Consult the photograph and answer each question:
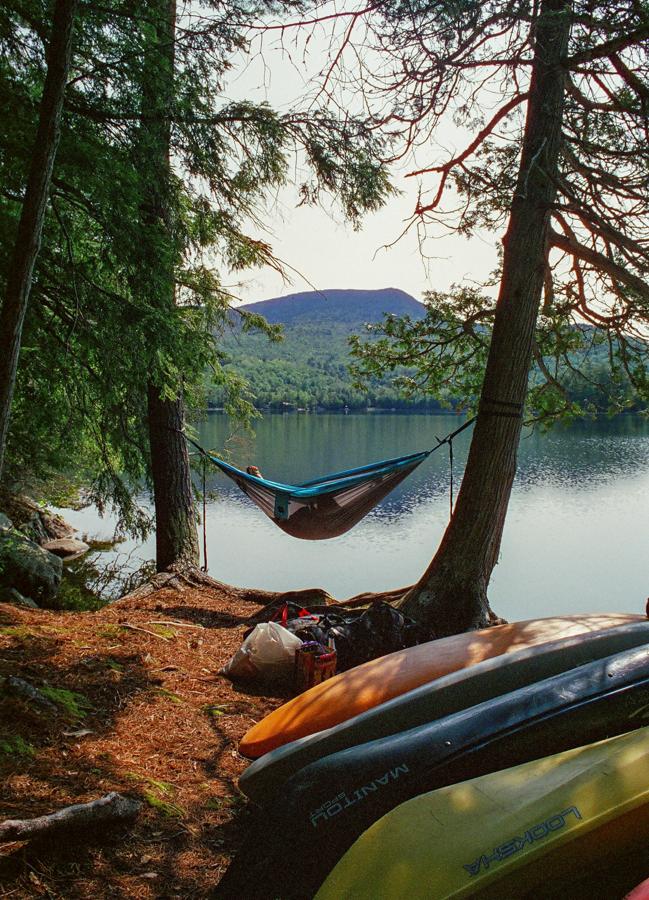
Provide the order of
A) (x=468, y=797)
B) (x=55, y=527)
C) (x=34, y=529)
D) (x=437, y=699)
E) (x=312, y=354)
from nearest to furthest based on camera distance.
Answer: (x=468, y=797)
(x=437, y=699)
(x=34, y=529)
(x=55, y=527)
(x=312, y=354)

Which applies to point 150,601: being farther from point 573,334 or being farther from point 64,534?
point 64,534

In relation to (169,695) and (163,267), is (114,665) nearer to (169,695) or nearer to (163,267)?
(169,695)

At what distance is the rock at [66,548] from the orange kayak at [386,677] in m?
5.98

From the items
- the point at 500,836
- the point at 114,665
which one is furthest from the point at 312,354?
the point at 500,836

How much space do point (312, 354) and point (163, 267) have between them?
91.1 metres

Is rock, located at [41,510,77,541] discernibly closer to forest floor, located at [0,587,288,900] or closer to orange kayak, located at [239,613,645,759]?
forest floor, located at [0,587,288,900]

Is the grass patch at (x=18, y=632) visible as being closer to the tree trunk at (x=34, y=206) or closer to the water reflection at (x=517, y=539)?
the tree trunk at (x=34, y=206)

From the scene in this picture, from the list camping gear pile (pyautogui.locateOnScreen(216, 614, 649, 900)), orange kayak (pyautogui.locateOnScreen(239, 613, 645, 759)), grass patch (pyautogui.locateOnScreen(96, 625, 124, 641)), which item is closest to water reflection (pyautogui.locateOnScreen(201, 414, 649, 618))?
grass patch (pyautogui.locateOnScreen(96, 625, 124, 641))

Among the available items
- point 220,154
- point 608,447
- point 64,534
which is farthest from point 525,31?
point 608,447

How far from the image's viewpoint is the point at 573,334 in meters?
5.00

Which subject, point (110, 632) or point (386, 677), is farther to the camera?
point (110, 632)

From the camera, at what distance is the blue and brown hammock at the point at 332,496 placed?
4.20m

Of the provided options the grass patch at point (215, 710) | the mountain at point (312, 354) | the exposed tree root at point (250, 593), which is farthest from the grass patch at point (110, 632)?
the mountain at point (312, 354)

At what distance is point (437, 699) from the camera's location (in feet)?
6.62
